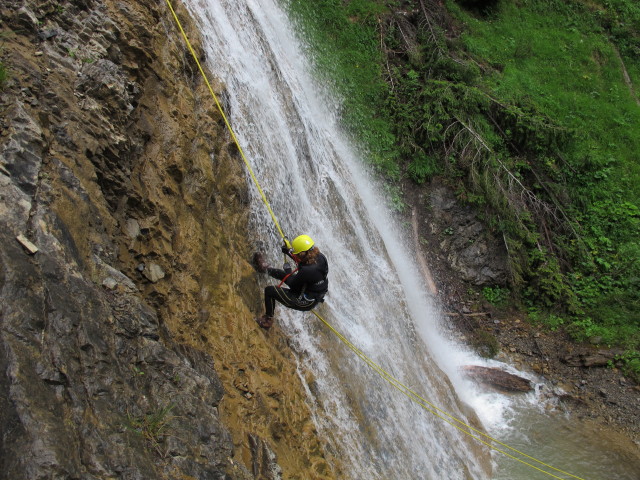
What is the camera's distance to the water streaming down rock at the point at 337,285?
6121 millimetres

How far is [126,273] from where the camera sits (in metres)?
4.14

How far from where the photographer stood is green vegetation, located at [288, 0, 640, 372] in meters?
12.5

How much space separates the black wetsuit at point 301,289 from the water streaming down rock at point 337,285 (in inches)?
20.2

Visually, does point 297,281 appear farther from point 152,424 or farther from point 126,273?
point 152,424

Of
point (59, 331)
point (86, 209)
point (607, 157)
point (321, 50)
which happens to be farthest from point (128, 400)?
point (607, 157)

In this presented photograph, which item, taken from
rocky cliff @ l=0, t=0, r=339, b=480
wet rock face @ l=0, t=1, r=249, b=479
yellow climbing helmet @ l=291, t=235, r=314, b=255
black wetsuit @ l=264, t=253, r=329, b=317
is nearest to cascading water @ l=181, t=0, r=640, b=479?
black wetsuit @ l=264, t=253, r=329, b=317

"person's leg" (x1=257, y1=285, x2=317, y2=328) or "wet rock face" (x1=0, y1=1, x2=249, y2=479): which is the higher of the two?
"wet rock face" (x1=0, y1=1, x2=249, y2=479)

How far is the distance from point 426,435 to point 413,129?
8.59 m

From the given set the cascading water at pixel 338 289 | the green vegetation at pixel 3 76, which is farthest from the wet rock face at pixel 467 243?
the green vegetation at pixel 3 76

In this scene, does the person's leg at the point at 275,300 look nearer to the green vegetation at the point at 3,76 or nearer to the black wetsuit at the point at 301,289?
the black wetsuit at the point at 301,289

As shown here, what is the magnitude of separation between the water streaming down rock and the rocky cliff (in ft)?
2.17

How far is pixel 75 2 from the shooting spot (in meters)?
4.96

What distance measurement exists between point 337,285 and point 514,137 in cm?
896

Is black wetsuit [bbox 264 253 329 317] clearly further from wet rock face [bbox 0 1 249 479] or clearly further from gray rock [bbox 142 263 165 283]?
gray rock [bbox 142 263 165 283]
